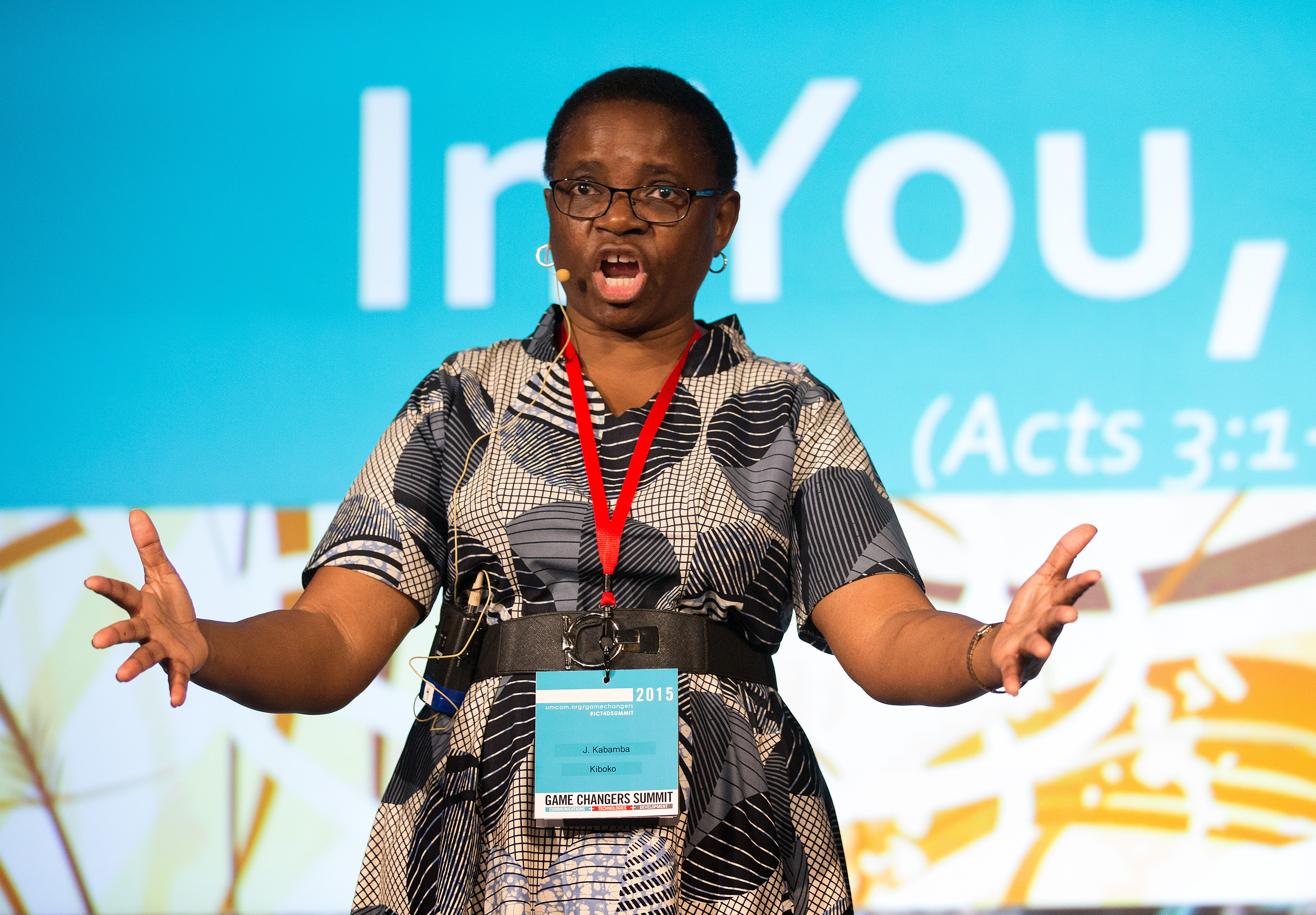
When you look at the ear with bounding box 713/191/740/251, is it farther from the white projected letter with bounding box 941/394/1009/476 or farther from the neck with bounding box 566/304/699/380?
the white projected letter with bounding box 941/394/1009/476

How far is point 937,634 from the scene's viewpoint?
1.01m

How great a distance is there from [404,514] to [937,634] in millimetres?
496

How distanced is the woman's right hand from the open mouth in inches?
19.0

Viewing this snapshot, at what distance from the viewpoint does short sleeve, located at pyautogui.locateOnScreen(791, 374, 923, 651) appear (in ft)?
3.70

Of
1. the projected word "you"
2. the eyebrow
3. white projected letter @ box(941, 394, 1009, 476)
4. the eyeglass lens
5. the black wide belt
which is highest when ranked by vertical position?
the projected word "you"

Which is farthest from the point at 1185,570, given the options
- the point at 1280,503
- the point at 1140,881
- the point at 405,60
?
the point at 405,60

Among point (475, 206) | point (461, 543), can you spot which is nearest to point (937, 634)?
point (461, 543)

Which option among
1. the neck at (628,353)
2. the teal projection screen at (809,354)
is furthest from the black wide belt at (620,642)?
the teal projection screen at (809,354)

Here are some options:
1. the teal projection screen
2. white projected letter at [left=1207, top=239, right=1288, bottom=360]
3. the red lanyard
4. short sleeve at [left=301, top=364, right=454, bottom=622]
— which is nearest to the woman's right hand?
short sleeve at [left=301, top=364, right=454, bottom=622]

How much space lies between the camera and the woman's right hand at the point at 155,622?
0.84m

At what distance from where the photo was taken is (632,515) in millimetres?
1090

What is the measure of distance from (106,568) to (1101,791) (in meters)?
2.18

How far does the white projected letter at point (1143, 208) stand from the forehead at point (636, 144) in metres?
1.66

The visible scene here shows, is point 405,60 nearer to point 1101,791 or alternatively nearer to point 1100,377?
point 1100,377
